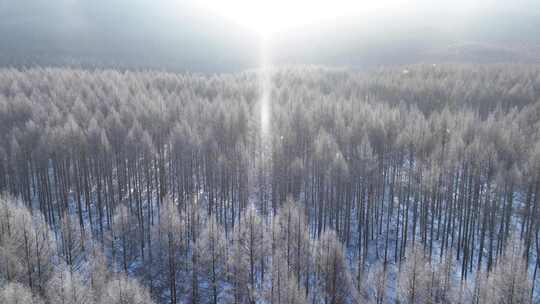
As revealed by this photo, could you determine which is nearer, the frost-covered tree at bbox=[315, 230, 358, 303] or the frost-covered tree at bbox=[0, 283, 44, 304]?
the frost-covered tree at bbox=[0, 283, 44, 304]

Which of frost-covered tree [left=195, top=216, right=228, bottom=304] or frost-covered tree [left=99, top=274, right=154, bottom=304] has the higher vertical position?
frost-covered tree [left=99, top=274, right=154, bottom=304]

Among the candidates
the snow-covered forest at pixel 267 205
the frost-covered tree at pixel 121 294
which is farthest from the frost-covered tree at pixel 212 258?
the frost-covered tree at pixel 121 294

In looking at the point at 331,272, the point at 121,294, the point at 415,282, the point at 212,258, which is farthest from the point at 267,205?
the point at 121,294

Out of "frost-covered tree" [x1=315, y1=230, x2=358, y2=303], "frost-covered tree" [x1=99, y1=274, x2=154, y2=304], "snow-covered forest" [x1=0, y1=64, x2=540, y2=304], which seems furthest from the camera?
"frost-covered tree" [x1=315, y1=230, x2=358, y2=303]

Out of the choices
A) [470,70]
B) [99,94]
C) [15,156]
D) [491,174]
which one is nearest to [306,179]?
[491,174]

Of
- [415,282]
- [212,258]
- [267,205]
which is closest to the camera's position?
[415,282]

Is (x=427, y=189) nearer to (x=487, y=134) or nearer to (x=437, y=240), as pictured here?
(x=437, y=240)

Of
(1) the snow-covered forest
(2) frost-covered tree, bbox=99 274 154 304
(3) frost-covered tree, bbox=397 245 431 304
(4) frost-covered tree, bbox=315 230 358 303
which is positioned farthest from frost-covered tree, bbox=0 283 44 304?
(3) frost-covered tree, bbox=397 245 431 304

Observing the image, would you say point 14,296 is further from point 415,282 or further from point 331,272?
point 415,282

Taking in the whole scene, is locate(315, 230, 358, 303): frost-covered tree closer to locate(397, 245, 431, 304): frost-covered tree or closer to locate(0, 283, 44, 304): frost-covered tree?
locate(397, 245, 431, 304): frost-covered tree
